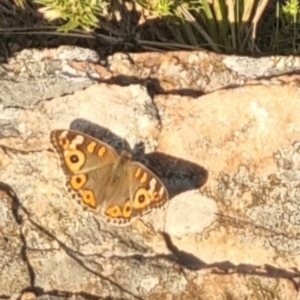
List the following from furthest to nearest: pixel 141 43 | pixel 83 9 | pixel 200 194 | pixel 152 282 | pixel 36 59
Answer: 1. pixel 141 43
2. pixel 83 9
3. pixel 36 59
4. pixel 200 194
5. pixel 152 282

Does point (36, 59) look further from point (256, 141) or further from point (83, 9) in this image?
point (256, 141)

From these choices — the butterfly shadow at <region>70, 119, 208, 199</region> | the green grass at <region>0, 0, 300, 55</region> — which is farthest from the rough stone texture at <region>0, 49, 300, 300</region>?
the green grass at <region>0, 0, 300, 55</region>

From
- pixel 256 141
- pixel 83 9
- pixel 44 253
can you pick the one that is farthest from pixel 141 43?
pixel 44 253

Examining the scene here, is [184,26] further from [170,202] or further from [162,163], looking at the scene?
[170,202]

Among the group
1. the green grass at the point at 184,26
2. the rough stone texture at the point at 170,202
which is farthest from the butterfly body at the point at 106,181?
the green grass at the point at 184,26

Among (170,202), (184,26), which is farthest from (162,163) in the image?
(184,26)
